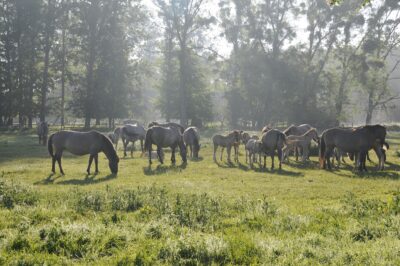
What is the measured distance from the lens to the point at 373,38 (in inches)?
1964

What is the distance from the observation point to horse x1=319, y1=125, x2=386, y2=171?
1777 cm

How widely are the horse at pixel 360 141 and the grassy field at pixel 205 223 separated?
263 centimetres

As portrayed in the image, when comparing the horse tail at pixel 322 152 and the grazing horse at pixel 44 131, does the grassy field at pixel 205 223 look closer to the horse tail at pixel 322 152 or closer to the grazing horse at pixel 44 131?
the horse tail at pixel 322 152

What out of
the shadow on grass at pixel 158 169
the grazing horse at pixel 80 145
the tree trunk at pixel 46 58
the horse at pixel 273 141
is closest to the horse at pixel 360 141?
the horse at pixel 273 141

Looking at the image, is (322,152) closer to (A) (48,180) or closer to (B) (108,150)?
(B) (108,150)

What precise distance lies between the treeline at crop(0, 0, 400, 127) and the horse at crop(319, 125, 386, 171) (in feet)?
98.8

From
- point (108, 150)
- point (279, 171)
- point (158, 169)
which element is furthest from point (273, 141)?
point (108, 150)

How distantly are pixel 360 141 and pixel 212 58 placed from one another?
3841cm

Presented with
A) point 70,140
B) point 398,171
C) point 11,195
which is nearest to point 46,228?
point 11,195

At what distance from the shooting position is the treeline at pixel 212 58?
49.8 m

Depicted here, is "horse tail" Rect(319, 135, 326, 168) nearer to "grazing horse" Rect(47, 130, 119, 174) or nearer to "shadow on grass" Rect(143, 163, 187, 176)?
"shadow on grass" Rect(143, 163, 187, 176)

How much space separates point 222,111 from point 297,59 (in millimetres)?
15852

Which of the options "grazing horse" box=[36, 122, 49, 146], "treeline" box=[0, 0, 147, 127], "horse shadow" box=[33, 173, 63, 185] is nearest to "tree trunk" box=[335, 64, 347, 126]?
"treeline" box=[0, 0, 147, 127]

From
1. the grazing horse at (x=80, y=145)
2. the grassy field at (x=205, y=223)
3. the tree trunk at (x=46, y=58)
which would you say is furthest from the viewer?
the tree trunk at (x=46, y=58)
